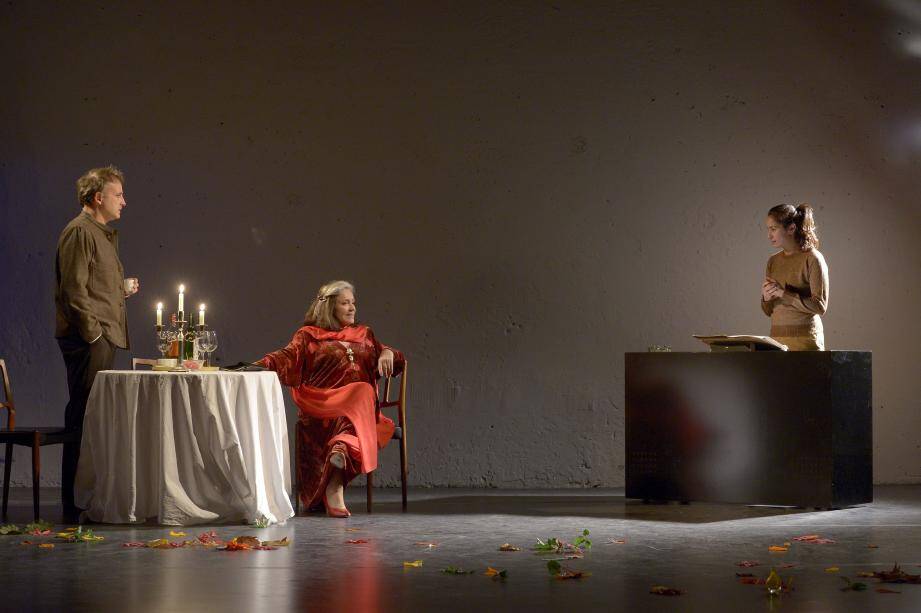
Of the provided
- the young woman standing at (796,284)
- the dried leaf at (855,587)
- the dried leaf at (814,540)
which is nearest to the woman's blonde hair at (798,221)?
the young woman standing at (796,284)

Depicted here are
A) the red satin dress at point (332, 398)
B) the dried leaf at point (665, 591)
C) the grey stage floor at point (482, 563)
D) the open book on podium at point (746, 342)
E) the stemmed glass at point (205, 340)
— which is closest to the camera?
the grey stage floor at point (482, 563)

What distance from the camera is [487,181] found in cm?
710

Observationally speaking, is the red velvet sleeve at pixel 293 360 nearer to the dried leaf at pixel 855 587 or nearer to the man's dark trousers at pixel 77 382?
the man's dark trousers at pixel 77 382

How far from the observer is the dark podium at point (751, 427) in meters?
5.73

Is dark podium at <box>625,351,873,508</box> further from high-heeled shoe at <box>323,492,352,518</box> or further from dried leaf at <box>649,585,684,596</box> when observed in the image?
dried leaf at <box>649,585,684,596</box>

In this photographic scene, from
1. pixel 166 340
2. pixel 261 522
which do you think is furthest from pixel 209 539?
pixel 166 340

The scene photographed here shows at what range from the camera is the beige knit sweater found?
6152mm

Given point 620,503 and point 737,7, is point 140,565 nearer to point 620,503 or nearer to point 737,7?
point 620,503

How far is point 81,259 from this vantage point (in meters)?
5.47

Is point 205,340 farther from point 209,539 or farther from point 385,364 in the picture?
point 209,539

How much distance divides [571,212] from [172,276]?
240cm

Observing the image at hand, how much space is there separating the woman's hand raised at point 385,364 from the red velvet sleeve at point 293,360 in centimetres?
39

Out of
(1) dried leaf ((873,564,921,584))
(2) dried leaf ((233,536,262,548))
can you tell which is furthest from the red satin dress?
(1) dried leaf ((873,564,921,584))

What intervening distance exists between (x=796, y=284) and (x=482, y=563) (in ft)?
9.44
